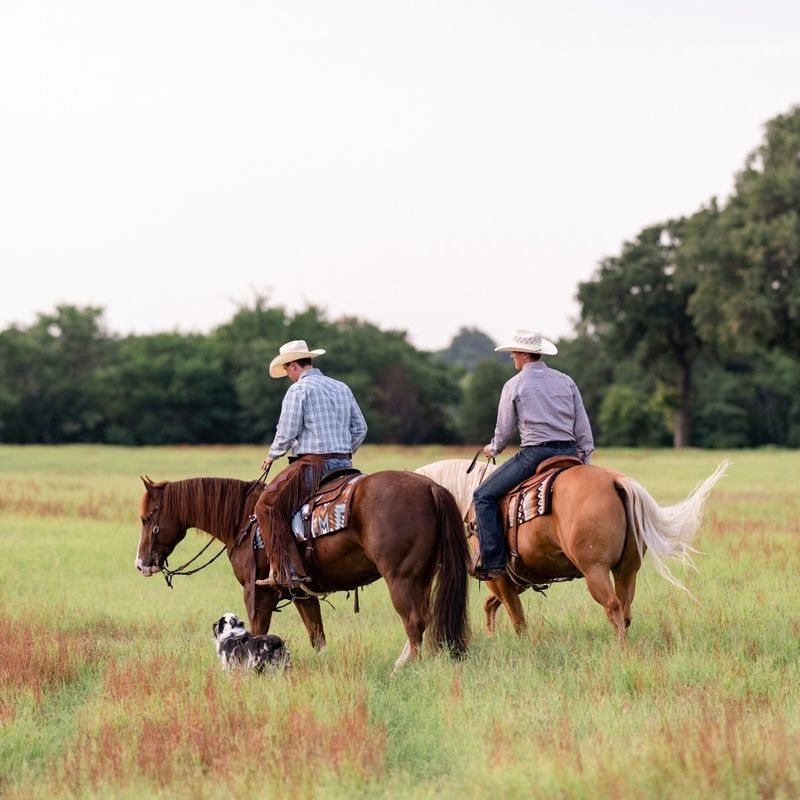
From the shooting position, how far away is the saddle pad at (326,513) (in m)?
8.74

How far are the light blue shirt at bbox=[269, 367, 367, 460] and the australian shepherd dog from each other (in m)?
1.60

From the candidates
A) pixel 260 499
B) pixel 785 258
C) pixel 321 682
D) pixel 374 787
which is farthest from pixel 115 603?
pixel 785 258

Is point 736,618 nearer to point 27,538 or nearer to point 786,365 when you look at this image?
point 27,538

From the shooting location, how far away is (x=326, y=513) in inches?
349

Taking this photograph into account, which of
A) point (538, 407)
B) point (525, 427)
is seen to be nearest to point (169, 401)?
point (525, 427)

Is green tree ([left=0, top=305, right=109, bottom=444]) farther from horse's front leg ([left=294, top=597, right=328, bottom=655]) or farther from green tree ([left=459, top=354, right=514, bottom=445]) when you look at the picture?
horse's front leg ([left=294, top=597, right=328, bottom=655])

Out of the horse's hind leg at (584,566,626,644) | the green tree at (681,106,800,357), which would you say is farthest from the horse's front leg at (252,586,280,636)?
the green tree at (681,106,800,357)

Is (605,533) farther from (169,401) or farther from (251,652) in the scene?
(169,401)

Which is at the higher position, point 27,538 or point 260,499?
point 260,499

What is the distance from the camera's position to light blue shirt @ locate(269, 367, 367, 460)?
9211 millimetres

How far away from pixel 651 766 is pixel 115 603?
8.63 metres

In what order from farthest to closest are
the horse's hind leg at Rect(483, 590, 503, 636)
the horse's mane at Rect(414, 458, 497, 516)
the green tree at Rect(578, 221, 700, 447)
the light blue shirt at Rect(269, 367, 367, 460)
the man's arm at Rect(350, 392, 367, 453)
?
1. the green tree at Rect(578, 221, 700, 447)
2. the horse's mane at Rect(414, 458, 497, 516)
3. the horse's hind leg at Rect(483, 590, 503, 636)
4. the man's arm at Rect(350, 392, 367, 453)
5. the light blue shirt at Rect(269, 367, 367, 460)

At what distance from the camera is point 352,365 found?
86.2 m

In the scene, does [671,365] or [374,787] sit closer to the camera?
[374,787]
